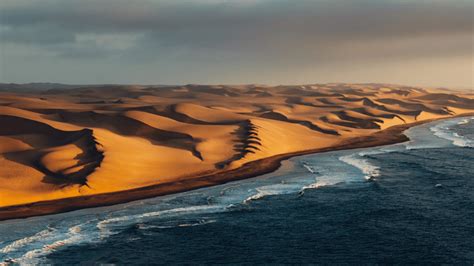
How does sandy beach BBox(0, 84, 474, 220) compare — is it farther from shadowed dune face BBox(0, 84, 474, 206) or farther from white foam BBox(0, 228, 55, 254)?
white foam BBox(0, 228, 55, 254)

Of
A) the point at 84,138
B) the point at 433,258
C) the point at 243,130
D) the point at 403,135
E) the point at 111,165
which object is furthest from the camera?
the point at 403,135

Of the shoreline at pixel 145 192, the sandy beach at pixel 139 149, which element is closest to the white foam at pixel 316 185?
the shoreline at pixel 145 192

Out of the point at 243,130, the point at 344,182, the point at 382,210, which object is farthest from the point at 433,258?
the point at 243,130

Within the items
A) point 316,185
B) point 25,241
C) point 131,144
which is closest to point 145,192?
point 25,241

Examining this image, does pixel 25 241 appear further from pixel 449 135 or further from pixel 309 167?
pixel 449 135

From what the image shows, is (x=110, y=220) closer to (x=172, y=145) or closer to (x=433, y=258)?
(x=433, y=258)

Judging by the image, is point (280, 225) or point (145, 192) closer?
point (280, 225)
